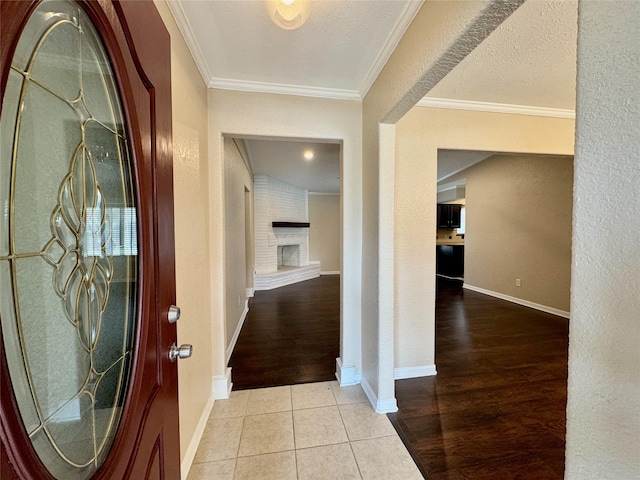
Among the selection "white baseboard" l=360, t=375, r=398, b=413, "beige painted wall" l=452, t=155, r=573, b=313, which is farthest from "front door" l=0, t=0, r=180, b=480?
"beige painted wall" l=452, t=155, r=573, b=313

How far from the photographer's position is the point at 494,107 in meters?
2.24

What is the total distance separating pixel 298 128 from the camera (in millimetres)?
2012

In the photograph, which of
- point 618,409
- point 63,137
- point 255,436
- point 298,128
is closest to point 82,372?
point 63,137

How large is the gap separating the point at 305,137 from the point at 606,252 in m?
1.87

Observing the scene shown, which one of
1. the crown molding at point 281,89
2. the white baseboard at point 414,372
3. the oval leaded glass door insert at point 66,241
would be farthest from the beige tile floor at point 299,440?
the crown molding at point 281,89

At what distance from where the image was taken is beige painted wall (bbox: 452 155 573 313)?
153 inches

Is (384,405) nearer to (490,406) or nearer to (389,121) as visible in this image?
(490,406)

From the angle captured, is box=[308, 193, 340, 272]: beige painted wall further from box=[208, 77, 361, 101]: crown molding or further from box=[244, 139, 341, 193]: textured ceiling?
box=[208, 77, 361, 101]: crown molding

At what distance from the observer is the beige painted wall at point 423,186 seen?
7.18ft

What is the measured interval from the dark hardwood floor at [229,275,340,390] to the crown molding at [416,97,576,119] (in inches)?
98.9

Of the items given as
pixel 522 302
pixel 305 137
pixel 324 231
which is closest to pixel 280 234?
pixel 324 231

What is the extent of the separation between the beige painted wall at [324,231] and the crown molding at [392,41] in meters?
5.60

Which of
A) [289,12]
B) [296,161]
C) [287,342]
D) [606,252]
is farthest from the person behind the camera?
[296,161]

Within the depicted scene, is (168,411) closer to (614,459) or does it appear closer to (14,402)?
(14,402)
